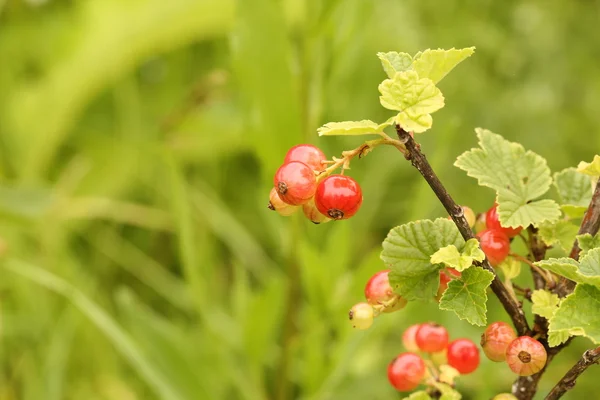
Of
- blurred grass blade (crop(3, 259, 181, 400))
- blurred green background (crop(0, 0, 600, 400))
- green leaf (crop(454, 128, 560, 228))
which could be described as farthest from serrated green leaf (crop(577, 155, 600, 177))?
blurred grass blade (crop(3, 259, 181, 400))

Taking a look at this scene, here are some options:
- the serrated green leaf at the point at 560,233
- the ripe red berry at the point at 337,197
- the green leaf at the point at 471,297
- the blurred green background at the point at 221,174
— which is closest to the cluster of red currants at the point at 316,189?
the ripe red berry at the point at 337,197

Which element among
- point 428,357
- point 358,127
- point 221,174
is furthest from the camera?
point 221,174

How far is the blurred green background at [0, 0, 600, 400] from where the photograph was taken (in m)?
1.30

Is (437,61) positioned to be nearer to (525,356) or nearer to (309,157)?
(309,157)

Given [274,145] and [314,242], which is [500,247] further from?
[314,242]

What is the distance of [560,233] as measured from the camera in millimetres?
663

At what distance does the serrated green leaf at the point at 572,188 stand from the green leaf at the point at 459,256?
197mm

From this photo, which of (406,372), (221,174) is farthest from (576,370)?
(221,174)

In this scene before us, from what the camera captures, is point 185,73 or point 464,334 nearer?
point 464,334

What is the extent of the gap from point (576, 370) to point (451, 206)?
16 centimetres

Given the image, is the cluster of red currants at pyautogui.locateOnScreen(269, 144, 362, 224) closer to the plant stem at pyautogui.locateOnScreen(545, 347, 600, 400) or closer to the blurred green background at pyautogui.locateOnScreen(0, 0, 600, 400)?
the plant stem at pyautogui.locateOnScreen(545, 347, 600, 400)

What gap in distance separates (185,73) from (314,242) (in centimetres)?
110

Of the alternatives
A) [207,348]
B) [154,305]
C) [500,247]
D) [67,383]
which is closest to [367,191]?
[154,305]

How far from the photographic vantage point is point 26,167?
1.96 m
